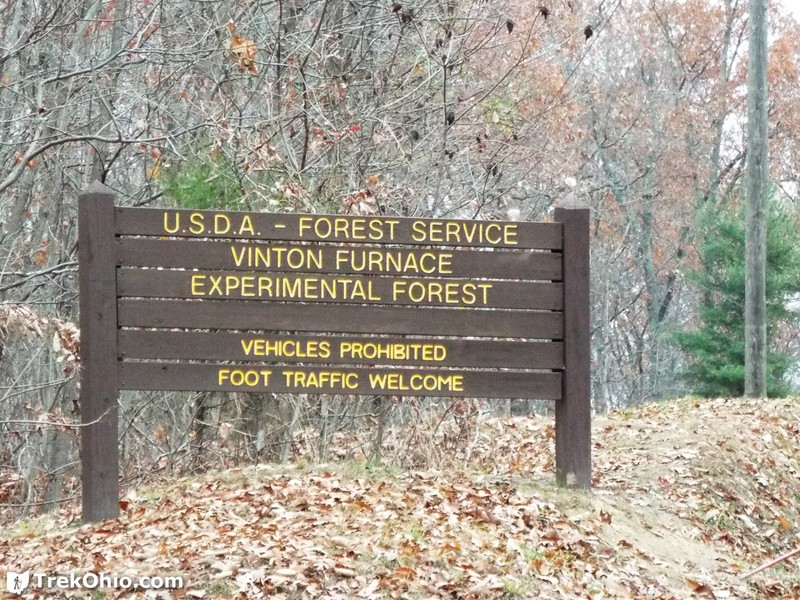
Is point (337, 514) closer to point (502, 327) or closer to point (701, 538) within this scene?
point (502, 327)

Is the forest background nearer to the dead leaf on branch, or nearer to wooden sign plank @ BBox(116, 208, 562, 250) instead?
the dead leaf on branch

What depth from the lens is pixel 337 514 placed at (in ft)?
24.0

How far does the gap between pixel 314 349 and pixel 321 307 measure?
12.8 inches

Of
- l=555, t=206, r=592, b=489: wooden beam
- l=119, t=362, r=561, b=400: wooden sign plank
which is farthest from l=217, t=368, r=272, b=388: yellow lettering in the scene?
l=555, t=206, r=592, b=489: wooden beam

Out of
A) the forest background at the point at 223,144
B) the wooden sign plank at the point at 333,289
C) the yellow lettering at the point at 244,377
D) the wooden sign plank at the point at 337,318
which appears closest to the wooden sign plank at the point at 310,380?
the yellow lettering at the point at 244,377

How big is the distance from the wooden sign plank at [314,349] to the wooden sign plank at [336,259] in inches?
20.4

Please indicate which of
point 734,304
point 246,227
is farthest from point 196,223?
point 734,304

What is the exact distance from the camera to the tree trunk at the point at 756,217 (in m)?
15.6

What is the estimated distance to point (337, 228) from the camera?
313 inches

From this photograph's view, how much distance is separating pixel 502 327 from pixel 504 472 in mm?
1783

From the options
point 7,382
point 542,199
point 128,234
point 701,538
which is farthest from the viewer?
point 542,199

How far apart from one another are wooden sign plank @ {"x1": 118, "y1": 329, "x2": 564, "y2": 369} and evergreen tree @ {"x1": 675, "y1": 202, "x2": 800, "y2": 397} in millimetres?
12362

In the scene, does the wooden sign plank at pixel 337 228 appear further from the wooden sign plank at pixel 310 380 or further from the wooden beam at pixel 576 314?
the wooden sign plank at pixel 310 380

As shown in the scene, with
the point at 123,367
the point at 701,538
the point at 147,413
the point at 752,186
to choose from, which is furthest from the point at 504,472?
the point at 752,186
